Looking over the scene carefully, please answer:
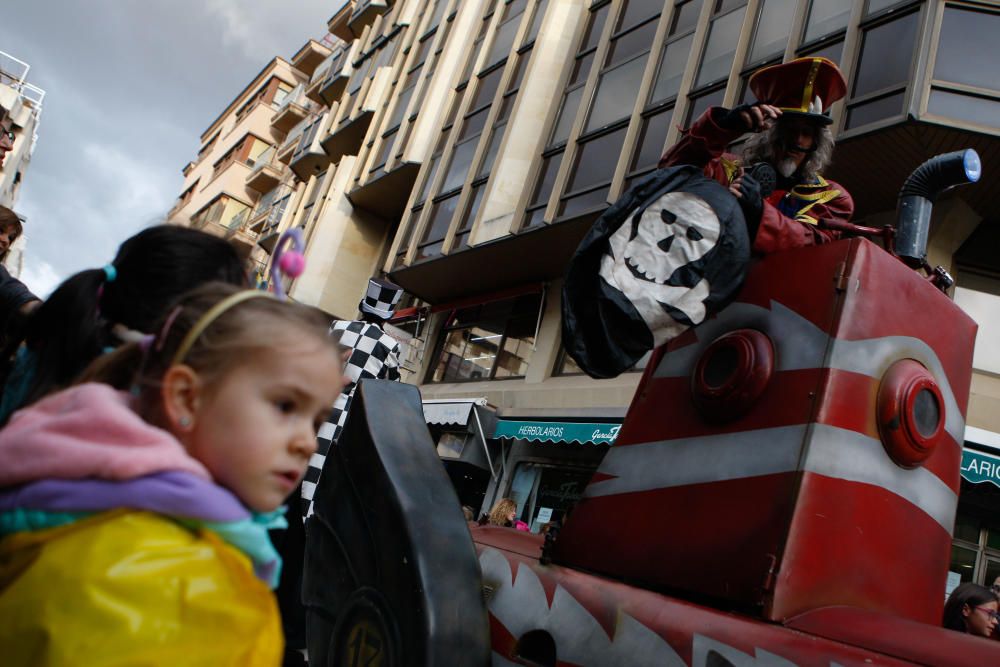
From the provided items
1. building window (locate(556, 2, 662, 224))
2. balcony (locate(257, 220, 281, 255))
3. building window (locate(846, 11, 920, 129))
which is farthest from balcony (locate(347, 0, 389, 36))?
building window (locate(846, 11, 920, 129))

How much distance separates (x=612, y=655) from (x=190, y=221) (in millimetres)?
1386

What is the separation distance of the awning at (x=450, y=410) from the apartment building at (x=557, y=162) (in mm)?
42

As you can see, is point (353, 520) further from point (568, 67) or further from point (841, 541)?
point (568, 67)

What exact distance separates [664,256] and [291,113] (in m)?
36.3

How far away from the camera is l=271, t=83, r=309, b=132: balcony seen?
35053 millimetres

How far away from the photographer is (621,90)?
1280 centimetres

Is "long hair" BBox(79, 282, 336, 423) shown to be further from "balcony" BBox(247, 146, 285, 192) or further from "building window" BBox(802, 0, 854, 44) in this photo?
"balcony" BBox(247, 146, 285, 192)

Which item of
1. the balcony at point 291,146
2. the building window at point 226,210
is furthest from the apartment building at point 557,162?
the building window at point 226,210

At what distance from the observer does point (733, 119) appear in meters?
2.32

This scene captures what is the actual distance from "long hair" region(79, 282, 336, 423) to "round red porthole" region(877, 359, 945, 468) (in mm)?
1409

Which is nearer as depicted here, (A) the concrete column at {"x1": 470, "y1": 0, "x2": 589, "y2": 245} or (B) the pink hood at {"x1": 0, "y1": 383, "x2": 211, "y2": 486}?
(B) the pink hood at {"x1": 0, "y1": 383, "x2": 211, "y2": 486}

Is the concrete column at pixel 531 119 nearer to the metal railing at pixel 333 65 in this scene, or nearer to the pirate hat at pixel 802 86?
the pirate hat at pixel 802 86

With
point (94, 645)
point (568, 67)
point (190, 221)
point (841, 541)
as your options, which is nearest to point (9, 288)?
point (190, 221)

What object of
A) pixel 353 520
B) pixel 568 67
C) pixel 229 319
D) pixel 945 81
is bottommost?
pixel 353 520
